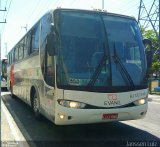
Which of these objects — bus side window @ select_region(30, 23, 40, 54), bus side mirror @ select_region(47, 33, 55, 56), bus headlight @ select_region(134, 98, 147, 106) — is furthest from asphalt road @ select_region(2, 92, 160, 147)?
bus side window @ select_region(30, 23, 40, 54)

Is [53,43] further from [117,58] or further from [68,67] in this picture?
[117,58]

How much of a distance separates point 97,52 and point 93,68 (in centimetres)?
43

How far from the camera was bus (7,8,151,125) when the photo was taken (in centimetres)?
815

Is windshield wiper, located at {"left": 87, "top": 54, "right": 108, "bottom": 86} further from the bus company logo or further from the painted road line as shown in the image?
the painted road line

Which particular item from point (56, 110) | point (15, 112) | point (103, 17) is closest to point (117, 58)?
point (103, 17)

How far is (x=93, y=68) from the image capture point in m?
8.32

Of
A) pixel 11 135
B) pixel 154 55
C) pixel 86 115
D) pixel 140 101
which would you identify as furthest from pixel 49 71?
pixel 154 55

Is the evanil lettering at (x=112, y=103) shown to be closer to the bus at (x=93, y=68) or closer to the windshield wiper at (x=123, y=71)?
the bus at (x=93, y=68)

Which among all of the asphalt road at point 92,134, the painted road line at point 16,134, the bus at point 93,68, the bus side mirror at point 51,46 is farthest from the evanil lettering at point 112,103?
the painted road line at point 16,134

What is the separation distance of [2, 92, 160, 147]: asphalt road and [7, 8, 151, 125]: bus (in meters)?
0.49

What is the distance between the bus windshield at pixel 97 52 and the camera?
824 cm

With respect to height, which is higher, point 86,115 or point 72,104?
point 72,104

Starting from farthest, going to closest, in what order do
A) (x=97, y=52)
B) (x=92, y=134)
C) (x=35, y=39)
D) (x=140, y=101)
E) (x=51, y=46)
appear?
(x=35, y=39) → (x=92, y=134) → (x=140, y=101) → (x=97, y=52) → (x=51, y=46)

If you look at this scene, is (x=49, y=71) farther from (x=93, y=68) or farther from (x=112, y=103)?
(x=112, y=103)
